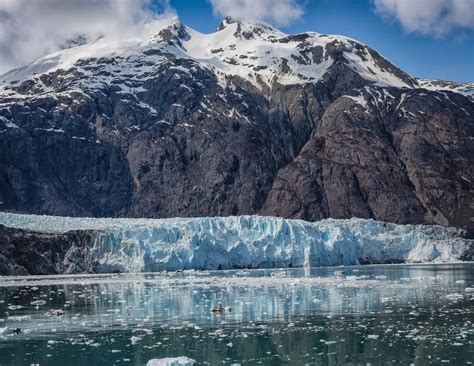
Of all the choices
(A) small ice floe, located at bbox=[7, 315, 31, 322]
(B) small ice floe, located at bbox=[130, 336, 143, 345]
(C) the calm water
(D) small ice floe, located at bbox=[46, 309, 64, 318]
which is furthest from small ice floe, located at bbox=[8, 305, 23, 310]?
(B) small ice floe, located at bbox=[130, 336, 143, 345]

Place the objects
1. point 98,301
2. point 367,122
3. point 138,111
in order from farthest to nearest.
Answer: point 138,111 → point 367,122 → point 98,301

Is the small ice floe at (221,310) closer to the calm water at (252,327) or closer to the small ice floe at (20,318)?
the calm water at (252,327)

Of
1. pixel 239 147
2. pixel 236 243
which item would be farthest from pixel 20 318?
pixel 239 147

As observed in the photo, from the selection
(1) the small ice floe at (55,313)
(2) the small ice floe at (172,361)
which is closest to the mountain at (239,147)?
(1) the small ice floe at (55,313)

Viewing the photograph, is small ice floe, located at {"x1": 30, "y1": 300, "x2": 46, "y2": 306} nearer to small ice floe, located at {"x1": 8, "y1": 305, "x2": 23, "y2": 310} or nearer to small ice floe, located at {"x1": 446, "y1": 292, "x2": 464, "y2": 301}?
small ice floe, located at {"x1": 8, "y1": 305, "x2": 23, "y2": 310}

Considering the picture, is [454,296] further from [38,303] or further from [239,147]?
[239,147]

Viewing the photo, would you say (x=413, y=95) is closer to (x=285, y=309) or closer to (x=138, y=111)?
(x=138, y=111)

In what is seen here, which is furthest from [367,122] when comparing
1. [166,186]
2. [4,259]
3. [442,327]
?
[442,327]
